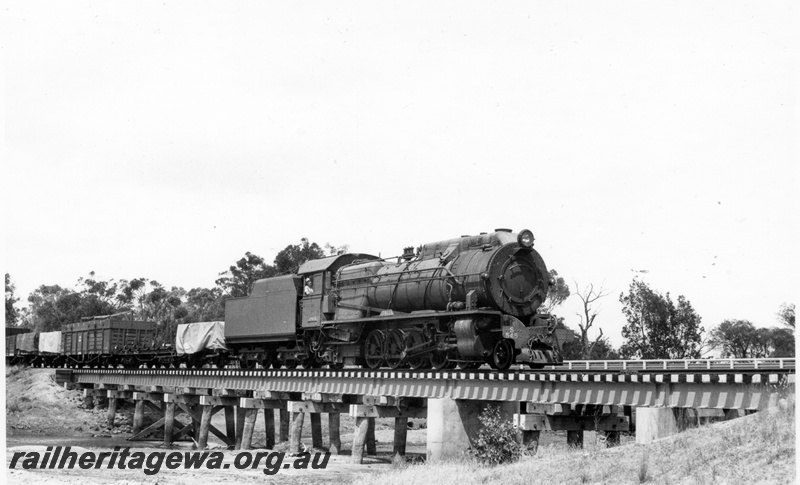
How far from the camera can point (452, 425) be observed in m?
23.4

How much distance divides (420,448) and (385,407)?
11.6 m

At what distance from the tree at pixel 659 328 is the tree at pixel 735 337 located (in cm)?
1429

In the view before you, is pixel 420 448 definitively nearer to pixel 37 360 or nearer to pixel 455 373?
pixel 455 373

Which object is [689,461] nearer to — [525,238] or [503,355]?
[503,355]

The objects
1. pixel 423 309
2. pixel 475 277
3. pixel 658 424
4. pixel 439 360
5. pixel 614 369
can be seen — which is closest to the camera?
pixel 658 424

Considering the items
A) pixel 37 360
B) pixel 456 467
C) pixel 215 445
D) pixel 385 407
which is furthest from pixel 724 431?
pixel 37 360

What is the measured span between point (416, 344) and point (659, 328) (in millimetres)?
29879

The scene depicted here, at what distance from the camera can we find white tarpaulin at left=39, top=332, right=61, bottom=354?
5444 cm

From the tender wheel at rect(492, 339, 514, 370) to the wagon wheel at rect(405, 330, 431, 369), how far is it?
8.41 feet

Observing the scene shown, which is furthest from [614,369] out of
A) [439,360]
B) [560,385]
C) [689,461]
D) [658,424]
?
[689,461]

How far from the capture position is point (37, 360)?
58312mm

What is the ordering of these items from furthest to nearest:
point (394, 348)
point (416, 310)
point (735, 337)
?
point (735, 337) < point (394, 348) < point (416, 310)

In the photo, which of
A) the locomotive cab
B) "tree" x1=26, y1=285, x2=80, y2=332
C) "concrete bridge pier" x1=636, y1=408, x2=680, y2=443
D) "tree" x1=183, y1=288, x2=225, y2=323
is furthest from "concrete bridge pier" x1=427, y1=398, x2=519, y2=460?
"tree" x1=26, y1=285, x2=80, y2=332

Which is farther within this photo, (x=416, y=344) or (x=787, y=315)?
(x=787, y=315)
